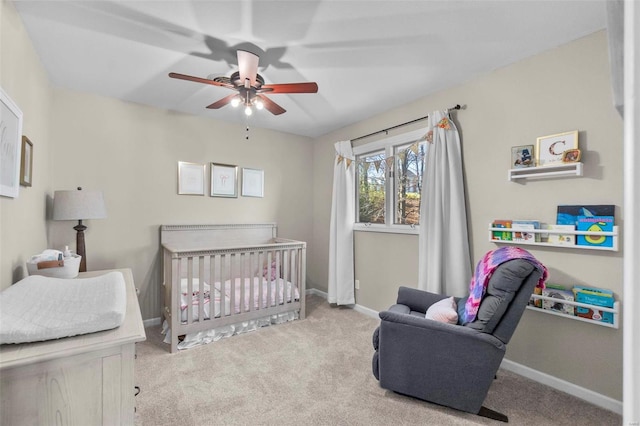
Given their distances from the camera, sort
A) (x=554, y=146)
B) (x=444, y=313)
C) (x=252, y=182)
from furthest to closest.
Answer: (x=252, y=182) < (x=554, y=146) < (x=444, y=313)

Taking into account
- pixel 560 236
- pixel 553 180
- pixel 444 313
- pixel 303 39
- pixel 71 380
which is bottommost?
pixel 444 313

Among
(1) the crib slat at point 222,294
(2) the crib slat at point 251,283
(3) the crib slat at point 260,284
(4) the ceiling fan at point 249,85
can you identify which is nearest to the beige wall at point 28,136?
(4) the ceiling fan at point 249,85

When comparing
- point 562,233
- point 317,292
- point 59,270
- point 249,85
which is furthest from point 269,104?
point 317,292

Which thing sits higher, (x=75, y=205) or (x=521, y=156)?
(x=521, y=156)

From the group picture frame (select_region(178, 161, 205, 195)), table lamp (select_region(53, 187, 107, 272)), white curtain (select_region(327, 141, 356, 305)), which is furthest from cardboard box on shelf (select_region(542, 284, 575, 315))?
table lamp (select_region(53, 187, 107, 272))

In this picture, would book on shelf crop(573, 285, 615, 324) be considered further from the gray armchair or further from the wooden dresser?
the wooden dresser

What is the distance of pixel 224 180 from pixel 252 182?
379mm

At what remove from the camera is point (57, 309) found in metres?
1.07

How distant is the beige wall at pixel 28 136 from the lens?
5.08ft

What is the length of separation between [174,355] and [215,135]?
8.00 feet

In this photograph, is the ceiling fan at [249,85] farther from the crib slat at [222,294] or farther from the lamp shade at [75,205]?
the crib slat at [222,294]

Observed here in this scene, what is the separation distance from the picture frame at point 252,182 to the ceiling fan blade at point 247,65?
1849 mm

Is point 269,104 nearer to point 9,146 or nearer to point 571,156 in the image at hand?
point 9,146

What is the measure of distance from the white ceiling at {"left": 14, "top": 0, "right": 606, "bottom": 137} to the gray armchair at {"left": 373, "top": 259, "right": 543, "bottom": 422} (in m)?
1.50
